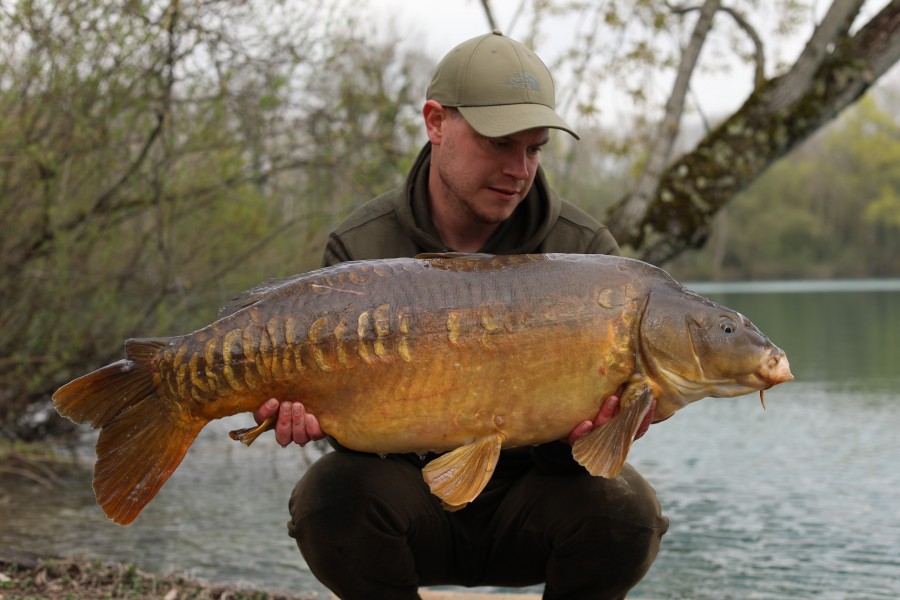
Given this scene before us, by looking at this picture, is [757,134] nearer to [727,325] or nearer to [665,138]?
[665,138]

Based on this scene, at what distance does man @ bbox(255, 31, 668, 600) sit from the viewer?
10.1 ft

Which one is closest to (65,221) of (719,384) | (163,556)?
(163,556)

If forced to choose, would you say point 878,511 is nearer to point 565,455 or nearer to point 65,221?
point 565,455

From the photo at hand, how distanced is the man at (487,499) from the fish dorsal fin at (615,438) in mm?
234

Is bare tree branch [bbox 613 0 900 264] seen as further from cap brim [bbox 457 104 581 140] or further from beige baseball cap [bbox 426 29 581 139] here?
cap brim [bbox 457 104 581 140]

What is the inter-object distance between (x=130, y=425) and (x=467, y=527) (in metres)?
1.09

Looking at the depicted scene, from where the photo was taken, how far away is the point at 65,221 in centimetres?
647

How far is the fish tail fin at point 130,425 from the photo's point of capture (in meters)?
2.71

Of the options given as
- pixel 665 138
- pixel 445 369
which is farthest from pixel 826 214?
pixel 445 369

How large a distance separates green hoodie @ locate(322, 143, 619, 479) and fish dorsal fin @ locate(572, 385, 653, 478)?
0.86 meters

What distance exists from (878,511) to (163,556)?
380cm

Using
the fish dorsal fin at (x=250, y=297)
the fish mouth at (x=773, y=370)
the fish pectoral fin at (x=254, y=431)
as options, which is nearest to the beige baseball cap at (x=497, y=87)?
the fish dorsal fin at (x=250, y=297)

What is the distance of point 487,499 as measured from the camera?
3254 millimetres

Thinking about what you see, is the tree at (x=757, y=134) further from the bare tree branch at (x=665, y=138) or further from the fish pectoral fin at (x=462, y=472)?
the fish pectoral fin at (x=462, y=472)
